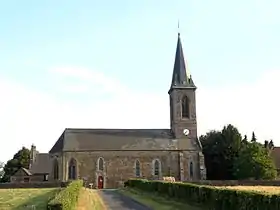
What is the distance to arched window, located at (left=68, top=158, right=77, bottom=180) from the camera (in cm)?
→ 7844

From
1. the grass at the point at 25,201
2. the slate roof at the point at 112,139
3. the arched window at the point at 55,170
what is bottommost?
the grass at the point at 25,201

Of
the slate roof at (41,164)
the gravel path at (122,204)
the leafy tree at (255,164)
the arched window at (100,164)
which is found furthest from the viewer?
the slate roof at (41,164)

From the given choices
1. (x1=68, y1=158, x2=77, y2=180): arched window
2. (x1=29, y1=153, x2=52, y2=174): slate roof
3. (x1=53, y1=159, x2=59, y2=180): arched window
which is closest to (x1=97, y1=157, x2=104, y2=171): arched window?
(x1=68, y1=158, x2=77, y2=180): arched window

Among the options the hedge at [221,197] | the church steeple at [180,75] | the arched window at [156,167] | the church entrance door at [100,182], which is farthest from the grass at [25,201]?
the church steeple at [180,75]

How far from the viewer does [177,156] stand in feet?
265

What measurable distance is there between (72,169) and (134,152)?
10523mm

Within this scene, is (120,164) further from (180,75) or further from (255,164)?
(255,164)

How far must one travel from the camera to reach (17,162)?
348 ft

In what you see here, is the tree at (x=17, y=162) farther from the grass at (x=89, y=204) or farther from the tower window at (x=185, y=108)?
the grass at (x=89, y=204)

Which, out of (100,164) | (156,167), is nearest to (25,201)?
(100,164)

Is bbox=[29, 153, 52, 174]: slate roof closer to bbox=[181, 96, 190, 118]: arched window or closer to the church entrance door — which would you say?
the church entrance door

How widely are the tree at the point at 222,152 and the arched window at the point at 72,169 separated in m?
22.5

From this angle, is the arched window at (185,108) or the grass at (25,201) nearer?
the grass at (25,201)

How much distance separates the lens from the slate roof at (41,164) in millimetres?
85231
